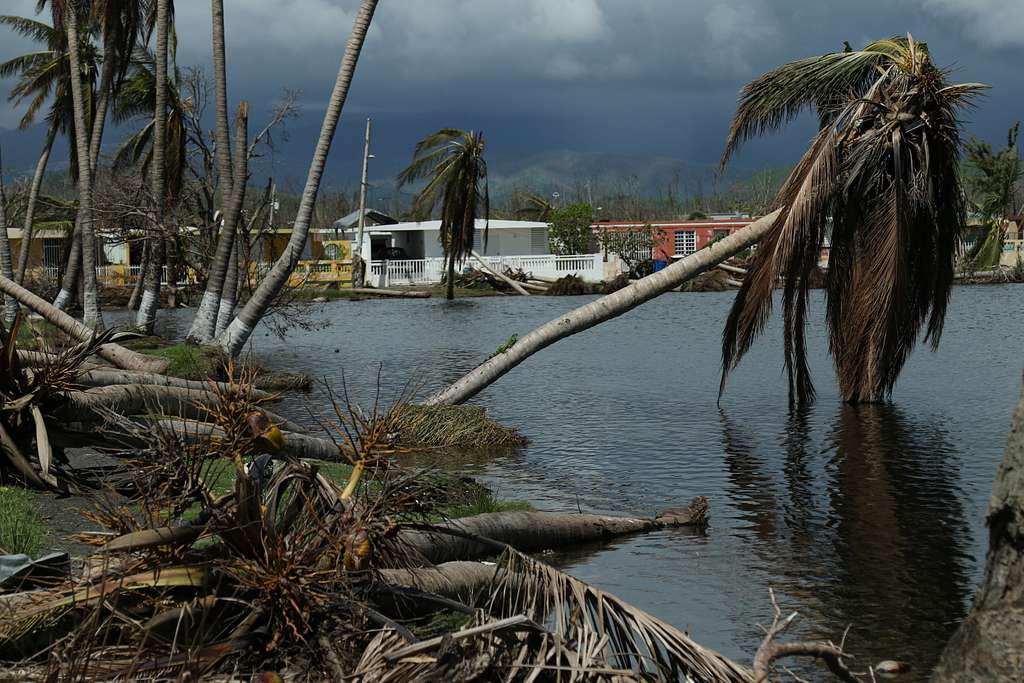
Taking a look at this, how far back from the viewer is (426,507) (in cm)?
504

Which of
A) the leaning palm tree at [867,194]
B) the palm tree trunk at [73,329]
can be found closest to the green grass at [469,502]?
the leaning palm tree at [867,194]

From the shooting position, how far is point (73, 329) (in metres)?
17.9

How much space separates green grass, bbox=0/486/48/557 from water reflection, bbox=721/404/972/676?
4859 mm

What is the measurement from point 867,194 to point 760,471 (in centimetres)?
500

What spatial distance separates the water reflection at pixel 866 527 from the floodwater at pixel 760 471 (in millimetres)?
24

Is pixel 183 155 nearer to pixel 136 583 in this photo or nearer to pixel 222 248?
pixel 222 248

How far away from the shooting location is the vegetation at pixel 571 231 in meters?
68.9

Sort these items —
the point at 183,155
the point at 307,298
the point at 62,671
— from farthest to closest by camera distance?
the point at 307,298, the point at 183,155, the point at 62,671

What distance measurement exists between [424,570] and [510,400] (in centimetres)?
1333

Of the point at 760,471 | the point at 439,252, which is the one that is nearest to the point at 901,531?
the point at 760,471

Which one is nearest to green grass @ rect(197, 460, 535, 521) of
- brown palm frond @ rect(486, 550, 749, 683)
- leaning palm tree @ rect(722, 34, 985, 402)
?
brown palm frond @ rect(486, 550, 749, 683)

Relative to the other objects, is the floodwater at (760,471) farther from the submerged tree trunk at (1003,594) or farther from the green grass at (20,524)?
the submerged tree trunk at (1003,594)

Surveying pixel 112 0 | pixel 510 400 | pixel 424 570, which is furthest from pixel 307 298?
pixel 424 570

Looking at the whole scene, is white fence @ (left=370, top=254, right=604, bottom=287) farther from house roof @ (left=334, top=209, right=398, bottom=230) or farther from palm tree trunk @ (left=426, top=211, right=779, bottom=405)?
palm tree trunk @ (left=426, top=211, right=779, bottom=405)
